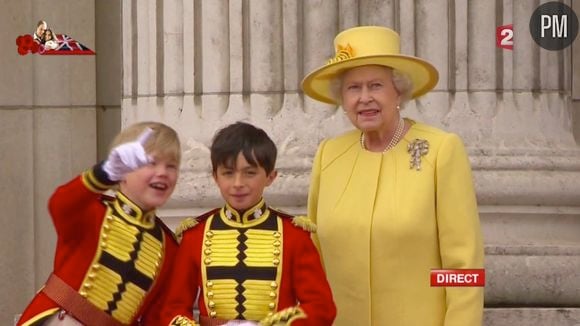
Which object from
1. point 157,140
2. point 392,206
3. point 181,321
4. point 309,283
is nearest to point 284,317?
point 309,283

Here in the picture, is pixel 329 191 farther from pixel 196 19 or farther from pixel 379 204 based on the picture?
pixel 196 19

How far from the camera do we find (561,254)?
6215 mm

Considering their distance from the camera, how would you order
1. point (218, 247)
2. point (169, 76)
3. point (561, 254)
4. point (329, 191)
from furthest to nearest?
point (169, 76)
point (561, 254)
point (329, 191)
point (218, 247)

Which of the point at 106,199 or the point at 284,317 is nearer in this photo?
the point at 284,317

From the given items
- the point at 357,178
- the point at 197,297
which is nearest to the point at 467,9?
the point at 357,178

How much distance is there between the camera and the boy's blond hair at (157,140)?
16.0 ft

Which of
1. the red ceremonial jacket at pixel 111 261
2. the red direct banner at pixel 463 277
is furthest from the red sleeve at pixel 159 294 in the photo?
the red direct banner at pixel 463 277

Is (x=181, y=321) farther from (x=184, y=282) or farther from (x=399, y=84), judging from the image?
(x=399, y=84)

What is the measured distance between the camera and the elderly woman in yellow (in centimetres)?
502

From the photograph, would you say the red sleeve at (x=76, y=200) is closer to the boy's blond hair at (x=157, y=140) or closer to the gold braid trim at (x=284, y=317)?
the boy's blond hair at (x=157, y=140)

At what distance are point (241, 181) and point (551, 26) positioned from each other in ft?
7.28

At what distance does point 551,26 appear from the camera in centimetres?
658

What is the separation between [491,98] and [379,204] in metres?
1.49

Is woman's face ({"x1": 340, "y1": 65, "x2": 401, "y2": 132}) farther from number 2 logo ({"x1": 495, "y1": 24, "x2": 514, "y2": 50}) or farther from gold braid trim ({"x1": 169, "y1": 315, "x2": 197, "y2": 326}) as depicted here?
number 2 logo ({"x1": 495, "y1": 24, "x2": 514, "y2": 50})
